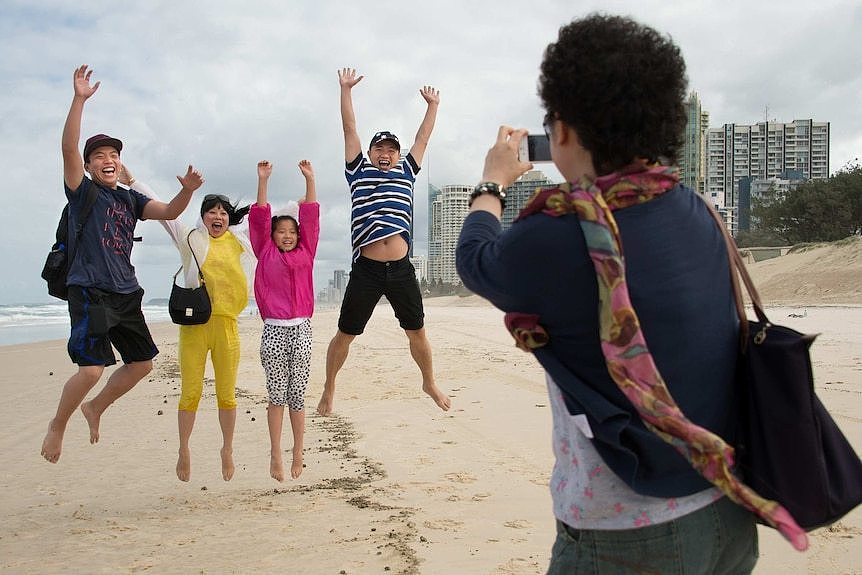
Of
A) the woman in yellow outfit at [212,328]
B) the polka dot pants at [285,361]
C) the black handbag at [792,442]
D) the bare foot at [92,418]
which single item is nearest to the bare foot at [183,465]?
the woman in yellow outfit at [212,328]

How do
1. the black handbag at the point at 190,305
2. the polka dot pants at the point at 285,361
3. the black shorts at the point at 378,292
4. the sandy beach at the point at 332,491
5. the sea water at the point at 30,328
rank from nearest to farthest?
the sandy beach at the point at 332,491
the black handbag at the point at 190,305
the polka dot pants at the point at 285,361
the black shorts at the point at 378,292
the sea water at the point at 30,328

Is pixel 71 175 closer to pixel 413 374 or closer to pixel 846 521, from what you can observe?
pixel 846 521

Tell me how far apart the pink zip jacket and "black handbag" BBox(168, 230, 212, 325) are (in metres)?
0.48

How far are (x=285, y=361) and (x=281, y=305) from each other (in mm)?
438

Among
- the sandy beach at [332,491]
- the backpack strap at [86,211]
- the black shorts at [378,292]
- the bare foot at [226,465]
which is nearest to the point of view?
the sandy beach at [332,491]

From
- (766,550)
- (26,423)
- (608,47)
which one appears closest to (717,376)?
(608,47)

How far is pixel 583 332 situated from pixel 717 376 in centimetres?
32

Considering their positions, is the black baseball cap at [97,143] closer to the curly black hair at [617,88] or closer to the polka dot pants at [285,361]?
the polka dot pants at [285,361]

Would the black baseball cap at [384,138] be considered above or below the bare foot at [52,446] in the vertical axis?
above

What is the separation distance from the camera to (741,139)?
4045 inches

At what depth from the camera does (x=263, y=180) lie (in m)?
6.39

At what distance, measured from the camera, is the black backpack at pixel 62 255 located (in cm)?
530

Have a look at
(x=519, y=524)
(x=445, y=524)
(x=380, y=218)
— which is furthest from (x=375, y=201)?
(x=519, y=524)

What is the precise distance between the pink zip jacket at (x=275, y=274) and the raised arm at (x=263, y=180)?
8 cm
